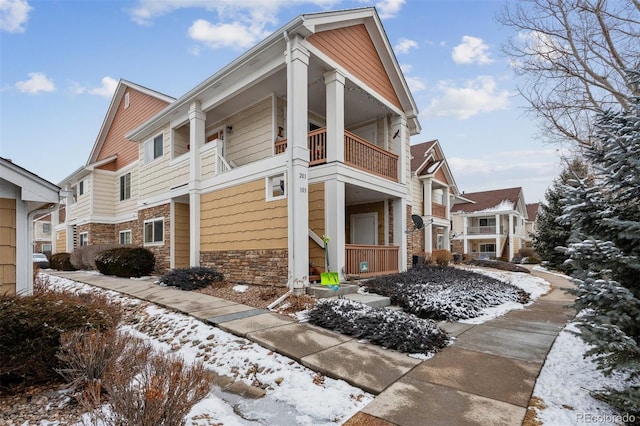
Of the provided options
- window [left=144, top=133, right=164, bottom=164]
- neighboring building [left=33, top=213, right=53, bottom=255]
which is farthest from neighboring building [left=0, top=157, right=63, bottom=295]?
neighboring building [left=33, top=213, right=53, bottom=255]

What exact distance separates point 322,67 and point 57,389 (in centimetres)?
912

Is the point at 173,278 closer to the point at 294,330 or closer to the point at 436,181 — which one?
the point at 294,330

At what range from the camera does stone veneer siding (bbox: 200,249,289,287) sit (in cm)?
889

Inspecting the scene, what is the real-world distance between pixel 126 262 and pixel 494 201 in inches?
1411

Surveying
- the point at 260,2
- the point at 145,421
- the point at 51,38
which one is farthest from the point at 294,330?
the point at 51,38

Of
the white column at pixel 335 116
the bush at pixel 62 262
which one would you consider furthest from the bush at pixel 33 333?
the bush at pixel 62 262

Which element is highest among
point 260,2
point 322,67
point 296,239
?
point 260,2

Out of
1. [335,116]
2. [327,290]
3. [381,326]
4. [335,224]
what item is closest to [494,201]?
[335,116]

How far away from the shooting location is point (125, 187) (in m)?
19.3

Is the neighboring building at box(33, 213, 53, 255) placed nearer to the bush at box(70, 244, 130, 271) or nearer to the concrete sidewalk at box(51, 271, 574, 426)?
the bush at box(70, 244, 130, 271)

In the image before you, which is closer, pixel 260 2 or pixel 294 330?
pixel 294 330

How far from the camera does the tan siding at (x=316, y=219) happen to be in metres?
9.66

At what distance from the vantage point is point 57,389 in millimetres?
3859

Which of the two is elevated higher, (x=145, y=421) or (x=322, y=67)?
(x=322, y=67)
